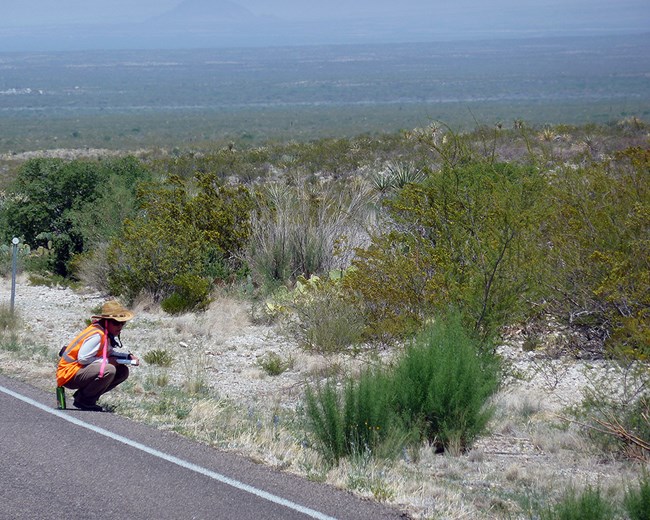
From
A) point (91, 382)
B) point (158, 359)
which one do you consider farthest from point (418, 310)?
point (91, 382)

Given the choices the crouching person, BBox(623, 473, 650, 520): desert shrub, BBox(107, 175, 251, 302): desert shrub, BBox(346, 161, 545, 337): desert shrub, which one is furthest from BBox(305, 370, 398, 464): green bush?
BBox(107, 175, 251, 302): desert shrub

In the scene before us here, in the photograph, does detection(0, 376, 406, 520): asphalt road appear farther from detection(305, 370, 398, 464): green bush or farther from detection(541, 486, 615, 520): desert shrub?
detection(541, 486, 615, 520): desert shrub

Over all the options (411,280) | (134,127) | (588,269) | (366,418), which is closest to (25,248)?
(411,280)

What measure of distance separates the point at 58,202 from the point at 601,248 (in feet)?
52.0

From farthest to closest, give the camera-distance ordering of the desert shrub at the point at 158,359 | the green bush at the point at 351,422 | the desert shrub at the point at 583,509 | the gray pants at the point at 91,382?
the desert shrub at the point at 158,359 → the gray pants at the point at 91,382 → the green bush at the point at 351,422 → the desert shrub at the point at 583,509

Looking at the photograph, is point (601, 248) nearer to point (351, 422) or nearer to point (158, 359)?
point (351, 422)

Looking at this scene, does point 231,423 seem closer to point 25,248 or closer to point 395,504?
point 395,504

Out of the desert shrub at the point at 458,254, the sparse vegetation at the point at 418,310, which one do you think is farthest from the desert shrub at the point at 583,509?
the desert shrub at the point at 458,254

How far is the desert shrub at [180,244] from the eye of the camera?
57.5ft

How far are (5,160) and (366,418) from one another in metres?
54.2

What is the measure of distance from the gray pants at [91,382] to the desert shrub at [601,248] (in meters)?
5.43

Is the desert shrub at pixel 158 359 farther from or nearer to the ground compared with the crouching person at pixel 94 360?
nearer to the ground

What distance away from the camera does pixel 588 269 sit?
1184 centimetres

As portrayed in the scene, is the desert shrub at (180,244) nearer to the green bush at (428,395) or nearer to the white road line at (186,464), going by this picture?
the white road line at (186,464)
